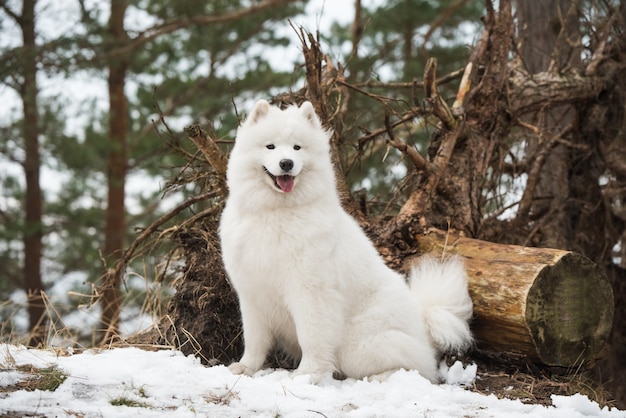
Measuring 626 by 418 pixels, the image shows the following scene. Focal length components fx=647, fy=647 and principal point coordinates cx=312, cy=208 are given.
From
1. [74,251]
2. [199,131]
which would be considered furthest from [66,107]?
[199,131]

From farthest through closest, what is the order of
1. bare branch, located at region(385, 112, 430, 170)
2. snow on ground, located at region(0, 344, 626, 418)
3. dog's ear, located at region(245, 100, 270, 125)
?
1. bare branch, located at region(385, 112, 430, 170)
2. dog's ear, located at region(245, 100, 270, 125)
3. snow on ground, located at region(0, 344, 626, 418)

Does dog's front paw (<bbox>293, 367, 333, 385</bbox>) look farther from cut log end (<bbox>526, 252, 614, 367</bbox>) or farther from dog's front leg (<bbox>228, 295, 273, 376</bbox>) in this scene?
cut log end (<bbox>526, 252, 614, 367</bbox>)

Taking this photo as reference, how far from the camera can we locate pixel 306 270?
154 inches

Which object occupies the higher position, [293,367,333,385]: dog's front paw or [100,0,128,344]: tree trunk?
[100,0,128,344]: tree trunk

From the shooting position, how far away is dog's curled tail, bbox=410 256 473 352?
168 inches

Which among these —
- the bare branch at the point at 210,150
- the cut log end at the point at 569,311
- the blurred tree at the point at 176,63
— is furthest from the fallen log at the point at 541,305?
the blurred tree at the point at 176,63

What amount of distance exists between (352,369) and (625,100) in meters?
4.24

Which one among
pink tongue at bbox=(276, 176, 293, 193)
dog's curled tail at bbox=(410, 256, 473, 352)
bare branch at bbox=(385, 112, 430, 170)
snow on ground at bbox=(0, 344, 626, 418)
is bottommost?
snow on ground at bbox=(0, 344, 626, 418)

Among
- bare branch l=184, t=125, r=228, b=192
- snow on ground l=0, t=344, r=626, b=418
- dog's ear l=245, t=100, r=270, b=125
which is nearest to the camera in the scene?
snow on ground l=0, t=344, r=626, b=418

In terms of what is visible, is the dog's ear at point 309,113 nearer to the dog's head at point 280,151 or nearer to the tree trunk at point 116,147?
the dog's head at point 280,151

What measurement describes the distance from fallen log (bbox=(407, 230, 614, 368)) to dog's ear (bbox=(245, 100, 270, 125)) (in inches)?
72.9

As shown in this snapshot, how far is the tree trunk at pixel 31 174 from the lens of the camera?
971cm

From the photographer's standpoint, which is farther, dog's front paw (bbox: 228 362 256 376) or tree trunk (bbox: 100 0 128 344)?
tree trunk (bbox: 100 0 128 344)

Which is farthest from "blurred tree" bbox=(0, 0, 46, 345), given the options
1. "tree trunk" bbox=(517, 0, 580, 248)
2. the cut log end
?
the cut log end
